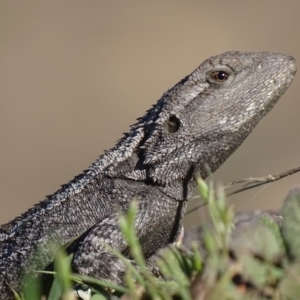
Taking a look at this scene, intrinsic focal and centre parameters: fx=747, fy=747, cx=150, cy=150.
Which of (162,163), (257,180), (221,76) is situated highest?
(221,76)

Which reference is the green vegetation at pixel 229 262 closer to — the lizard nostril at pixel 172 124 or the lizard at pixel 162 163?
the lizard at pixel 162 163

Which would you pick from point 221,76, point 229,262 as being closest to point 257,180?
point 229,262

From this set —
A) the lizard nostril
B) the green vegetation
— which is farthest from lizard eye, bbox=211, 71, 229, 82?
the green vegetation

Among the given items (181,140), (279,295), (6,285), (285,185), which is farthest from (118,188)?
(285,185)

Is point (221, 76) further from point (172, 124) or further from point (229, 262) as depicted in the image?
point (229, 262)

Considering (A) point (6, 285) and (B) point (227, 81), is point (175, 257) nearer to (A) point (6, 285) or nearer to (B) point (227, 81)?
(A) point (6, 285)

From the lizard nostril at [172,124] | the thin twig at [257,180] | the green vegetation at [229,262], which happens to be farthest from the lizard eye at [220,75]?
the green vegetation at [229,262]

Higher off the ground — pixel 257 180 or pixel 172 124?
pixel 172 124
